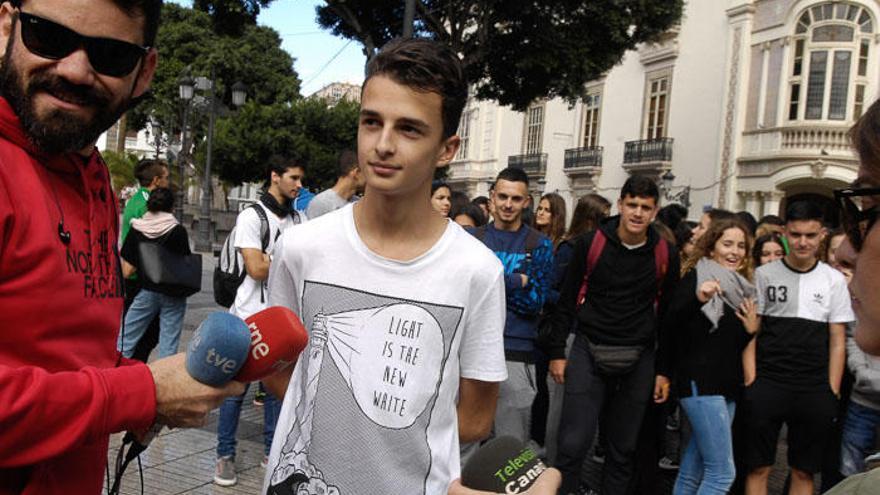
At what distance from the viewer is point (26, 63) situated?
1521mm

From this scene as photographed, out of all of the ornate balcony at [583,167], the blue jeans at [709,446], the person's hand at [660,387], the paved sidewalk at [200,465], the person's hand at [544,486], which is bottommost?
the paved sidewalk at [200,465]

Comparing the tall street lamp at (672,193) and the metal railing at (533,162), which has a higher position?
the metal railing at (533,162)

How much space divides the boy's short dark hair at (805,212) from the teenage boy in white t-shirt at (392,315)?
3.45 m

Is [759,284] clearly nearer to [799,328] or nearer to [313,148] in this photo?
[799,328]

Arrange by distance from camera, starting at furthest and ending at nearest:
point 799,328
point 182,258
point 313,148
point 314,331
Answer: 1. point 313,148
2. point 182,258
3. point 799,328
4. point 314,331

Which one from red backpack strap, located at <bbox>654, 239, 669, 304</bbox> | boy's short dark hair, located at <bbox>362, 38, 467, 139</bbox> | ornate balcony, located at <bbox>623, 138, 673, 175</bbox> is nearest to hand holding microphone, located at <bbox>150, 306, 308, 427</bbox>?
boy's short dark hair, located at <bbox>362, 38, 467, 139</bbox>

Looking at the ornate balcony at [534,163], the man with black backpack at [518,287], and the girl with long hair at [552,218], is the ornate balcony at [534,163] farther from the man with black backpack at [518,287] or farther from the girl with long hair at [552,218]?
the man with black backpack at [518,287]

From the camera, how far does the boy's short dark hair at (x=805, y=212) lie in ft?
15.7

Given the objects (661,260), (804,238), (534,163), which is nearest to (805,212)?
(804,238)

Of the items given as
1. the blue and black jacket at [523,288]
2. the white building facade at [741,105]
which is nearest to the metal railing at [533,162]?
the white building facade at [741,105]

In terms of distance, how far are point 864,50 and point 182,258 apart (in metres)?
21.9

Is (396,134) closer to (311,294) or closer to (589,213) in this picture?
(311,294)

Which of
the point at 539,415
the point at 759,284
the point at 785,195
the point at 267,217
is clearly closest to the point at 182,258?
the point at 267,217

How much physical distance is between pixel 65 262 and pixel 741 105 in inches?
982
